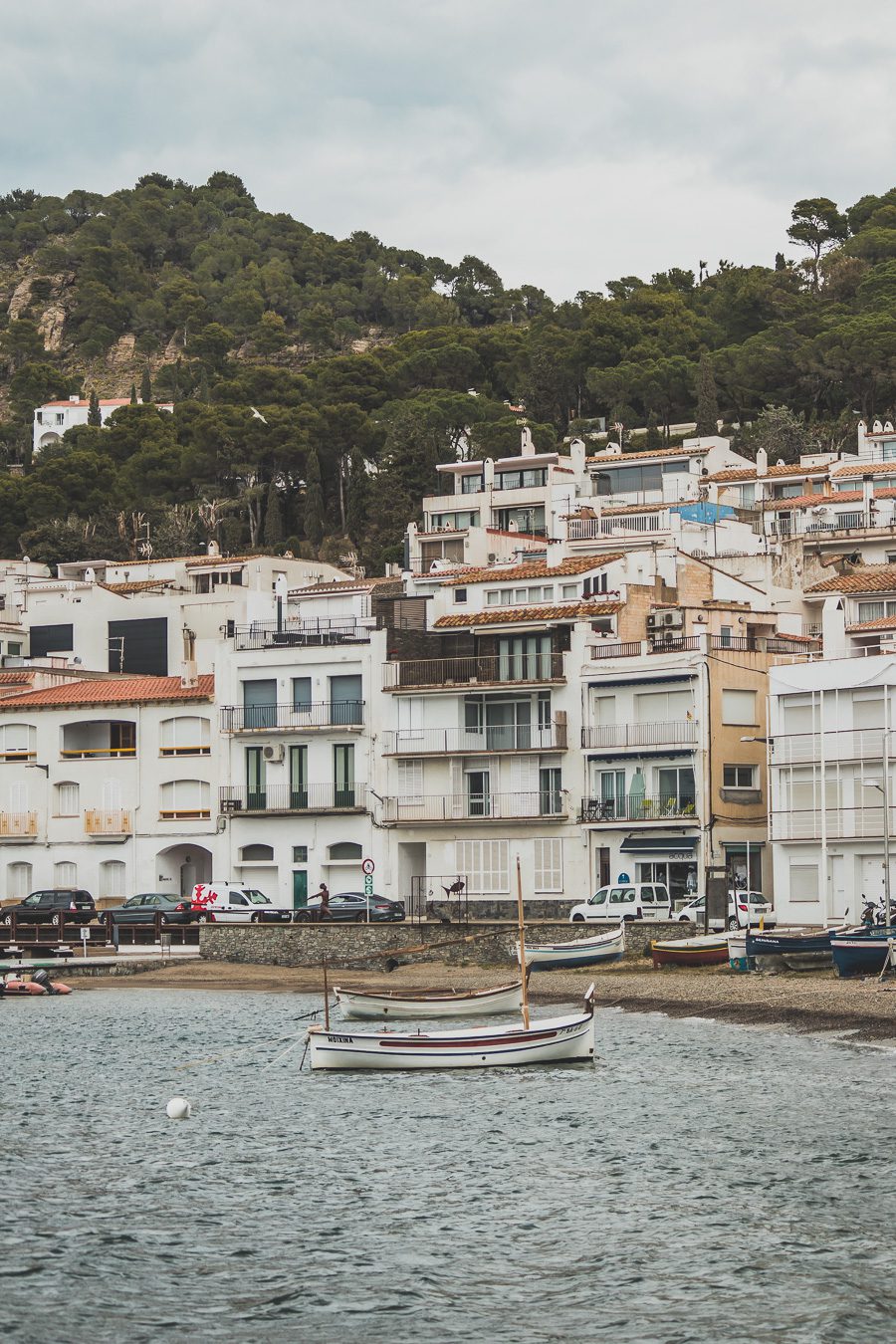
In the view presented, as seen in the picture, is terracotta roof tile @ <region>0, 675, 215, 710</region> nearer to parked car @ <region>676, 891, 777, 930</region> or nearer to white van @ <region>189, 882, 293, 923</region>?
white van @ <region>189, 882, 293, 923</region>

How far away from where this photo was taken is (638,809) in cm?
7069

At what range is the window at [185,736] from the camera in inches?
3169

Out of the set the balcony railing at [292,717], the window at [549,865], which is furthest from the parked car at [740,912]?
the balcony railing at [292,717]

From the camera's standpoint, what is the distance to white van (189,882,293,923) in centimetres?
7050

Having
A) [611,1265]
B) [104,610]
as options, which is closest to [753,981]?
[611,1265]

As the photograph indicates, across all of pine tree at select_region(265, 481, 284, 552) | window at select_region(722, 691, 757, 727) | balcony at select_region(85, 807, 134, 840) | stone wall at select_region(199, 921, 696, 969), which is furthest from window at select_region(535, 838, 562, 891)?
pine tree at select_region(265, 481, 284, 552)

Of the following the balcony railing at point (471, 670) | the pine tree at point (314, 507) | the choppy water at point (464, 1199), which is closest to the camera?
the choppy water at point (464, 1199)

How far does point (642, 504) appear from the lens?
115750 millimetres

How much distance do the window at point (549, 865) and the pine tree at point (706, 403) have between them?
2739 inches

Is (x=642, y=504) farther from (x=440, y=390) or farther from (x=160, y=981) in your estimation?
(x=160, y=981)

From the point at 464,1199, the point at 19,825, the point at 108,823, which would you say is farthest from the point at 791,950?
the point at 19,825

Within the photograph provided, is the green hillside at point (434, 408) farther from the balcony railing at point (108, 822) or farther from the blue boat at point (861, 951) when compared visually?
the blue boat at point (861, 951)

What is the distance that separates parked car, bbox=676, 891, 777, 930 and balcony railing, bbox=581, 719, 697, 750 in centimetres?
681

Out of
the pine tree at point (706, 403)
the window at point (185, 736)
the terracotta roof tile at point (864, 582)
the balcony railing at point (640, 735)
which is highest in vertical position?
the pine tree at point (706, 403)
